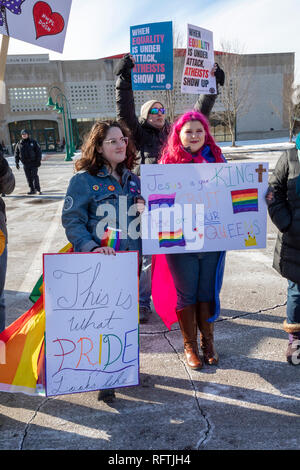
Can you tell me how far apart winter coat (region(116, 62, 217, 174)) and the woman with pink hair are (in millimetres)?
625

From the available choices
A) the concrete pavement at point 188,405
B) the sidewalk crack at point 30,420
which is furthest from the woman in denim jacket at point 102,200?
the sidewalk crack at point 30,420

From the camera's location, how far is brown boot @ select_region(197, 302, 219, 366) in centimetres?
287

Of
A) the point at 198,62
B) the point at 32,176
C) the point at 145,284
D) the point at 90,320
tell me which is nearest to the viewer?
the point at 90,320

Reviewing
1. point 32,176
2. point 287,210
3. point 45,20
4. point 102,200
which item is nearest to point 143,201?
point 102,200

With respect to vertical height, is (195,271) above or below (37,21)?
below

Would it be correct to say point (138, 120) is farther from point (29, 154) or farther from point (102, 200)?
point (29, 154)

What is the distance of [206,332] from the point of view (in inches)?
114

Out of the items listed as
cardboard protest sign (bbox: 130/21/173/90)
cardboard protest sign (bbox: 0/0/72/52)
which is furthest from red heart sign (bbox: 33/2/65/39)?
cardboard protest sign (bbox: 130/21/173/90)

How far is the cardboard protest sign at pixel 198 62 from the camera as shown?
410 cm

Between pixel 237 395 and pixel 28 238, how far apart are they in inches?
207

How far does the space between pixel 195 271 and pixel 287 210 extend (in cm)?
79

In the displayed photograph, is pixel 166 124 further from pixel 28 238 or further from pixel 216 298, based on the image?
pixel 28 238

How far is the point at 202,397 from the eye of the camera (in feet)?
8.25

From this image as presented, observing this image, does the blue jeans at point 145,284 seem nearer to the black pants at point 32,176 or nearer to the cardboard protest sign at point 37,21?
the cardboard protest sign at point 37,21
